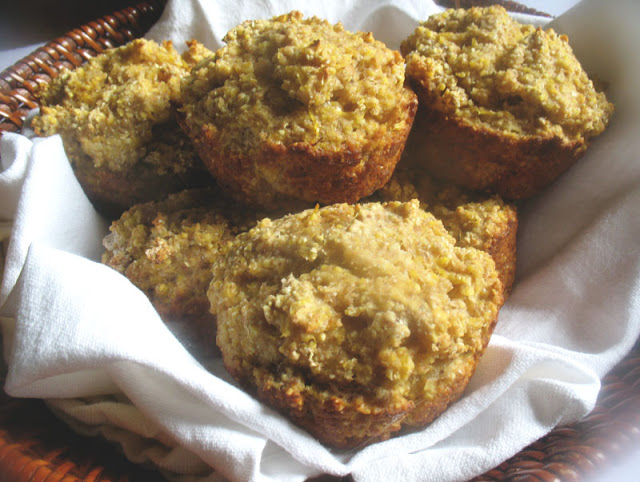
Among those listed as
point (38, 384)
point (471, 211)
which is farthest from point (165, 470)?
point (471, 211)

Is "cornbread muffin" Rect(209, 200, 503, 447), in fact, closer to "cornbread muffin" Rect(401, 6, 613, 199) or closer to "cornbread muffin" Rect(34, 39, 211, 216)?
"cornbread muffin" Rect(401, 6, 613, 199)

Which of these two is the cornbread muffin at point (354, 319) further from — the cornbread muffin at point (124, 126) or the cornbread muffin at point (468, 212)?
the cornbread muffin at point (124, 126)

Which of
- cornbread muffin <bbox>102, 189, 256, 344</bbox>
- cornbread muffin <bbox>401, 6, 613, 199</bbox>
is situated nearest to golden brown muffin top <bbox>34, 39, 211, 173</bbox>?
cornbread muffin <bbox>102, 189, 256, 344</bbox>

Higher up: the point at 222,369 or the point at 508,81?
the point at 508,81

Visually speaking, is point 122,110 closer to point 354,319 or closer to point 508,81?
point 354,319

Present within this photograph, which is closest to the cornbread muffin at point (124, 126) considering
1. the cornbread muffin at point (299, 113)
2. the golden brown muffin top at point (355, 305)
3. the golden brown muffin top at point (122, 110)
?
the golden brown muffin top at point (122, 110)

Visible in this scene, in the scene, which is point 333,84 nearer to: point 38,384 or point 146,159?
point 146,159

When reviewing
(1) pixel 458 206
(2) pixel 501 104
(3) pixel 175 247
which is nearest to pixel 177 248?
(3) pixel 175 247
